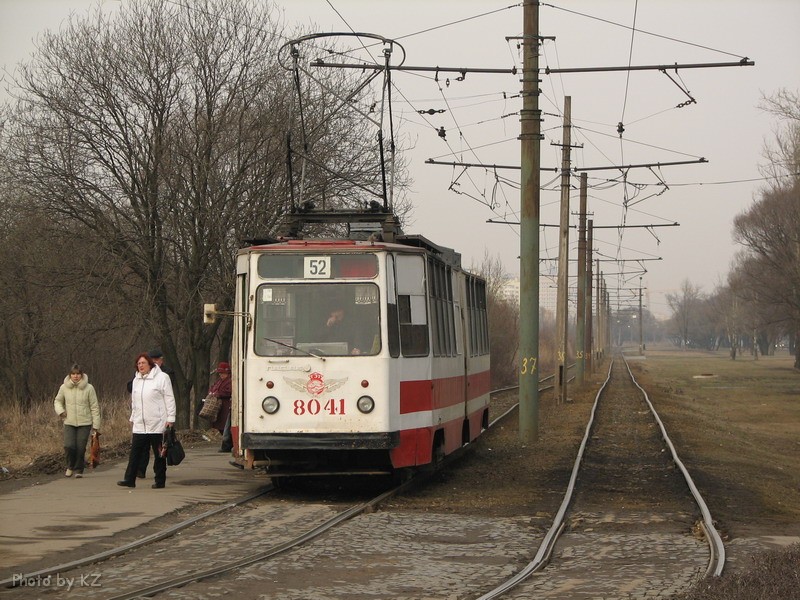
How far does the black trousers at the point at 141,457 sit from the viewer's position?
42.7 feet

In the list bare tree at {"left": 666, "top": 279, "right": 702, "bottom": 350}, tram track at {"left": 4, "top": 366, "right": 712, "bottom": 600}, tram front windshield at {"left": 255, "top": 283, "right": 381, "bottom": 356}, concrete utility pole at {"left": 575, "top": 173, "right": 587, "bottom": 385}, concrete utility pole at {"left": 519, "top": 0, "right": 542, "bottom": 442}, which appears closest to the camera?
tram track at {"left": 4, "top": 366, "right": 712, "bottom": 600}

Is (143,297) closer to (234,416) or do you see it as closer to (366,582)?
(234,416)

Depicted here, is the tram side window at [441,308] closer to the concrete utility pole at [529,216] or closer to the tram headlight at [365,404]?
the tram headlight at [365,404]

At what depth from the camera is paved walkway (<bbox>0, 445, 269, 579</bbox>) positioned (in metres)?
9.29

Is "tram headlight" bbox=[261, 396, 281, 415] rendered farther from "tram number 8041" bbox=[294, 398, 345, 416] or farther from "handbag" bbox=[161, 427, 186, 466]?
"handbag" bbox=[161, 427, 186, 466]

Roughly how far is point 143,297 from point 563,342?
14.2 metres

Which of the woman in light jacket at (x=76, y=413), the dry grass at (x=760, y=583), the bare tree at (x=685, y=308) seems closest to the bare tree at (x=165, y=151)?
the woman in light jacket at (x=76, y=413)

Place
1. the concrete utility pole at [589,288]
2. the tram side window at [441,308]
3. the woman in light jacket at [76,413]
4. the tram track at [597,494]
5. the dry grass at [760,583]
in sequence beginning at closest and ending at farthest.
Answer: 1. the dry grass at [760,583]
2. the tram track at [597,494]
3. the tram side window at [441,308]
4. the woman in light jacket at [76,413]
5. the concrete utility pole at [589,288]

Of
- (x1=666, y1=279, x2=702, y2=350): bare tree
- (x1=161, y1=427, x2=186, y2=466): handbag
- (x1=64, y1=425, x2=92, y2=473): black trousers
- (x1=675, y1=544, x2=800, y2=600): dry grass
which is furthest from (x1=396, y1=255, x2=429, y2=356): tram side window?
(x1=666, y1=279, x2=702, y2=350): bare tree

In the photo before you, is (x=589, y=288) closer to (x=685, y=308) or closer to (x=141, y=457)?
(x=141, y=457)

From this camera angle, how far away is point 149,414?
42.5 feet

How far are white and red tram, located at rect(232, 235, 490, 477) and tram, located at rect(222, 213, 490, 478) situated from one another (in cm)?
1

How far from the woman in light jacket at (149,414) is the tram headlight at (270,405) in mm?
1361

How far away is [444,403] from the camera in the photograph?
46.5ft
